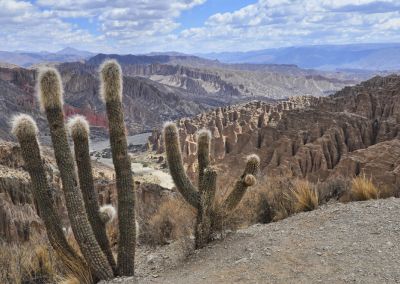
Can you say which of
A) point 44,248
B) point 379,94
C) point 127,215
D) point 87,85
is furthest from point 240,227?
point 87,85

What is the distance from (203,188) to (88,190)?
1979 mm

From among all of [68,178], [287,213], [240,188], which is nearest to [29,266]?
[68,178]

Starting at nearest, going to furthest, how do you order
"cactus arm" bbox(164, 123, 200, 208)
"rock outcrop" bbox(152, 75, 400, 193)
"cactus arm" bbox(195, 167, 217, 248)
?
1. "cactus arm" bbox(195, 167, 217, 248)
2. "cactus arm" bbox(164, 123, 200, 208)
3. "rock outcrop" bbox(152, 75, 400, 193)

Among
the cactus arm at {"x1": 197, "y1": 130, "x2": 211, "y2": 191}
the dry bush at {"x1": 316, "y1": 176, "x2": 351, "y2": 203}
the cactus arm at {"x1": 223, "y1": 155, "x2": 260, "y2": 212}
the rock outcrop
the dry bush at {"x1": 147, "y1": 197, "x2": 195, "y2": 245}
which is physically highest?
the cactus arm at {"x1": 197, "y1": 130, "x2": 211, "y2": 191}

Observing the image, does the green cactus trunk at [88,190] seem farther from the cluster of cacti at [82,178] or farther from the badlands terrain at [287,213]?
the badlands terrain at [287,213]

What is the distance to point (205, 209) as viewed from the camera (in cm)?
915

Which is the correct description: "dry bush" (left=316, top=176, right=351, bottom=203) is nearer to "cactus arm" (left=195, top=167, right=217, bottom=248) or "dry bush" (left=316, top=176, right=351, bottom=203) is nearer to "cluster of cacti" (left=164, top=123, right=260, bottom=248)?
"cluster of cacti" (left=164, top=123, right=260, bottom=248)

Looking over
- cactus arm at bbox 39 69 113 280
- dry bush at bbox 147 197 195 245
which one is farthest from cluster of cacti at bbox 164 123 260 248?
cactus arm at bbox 39 69 113 280

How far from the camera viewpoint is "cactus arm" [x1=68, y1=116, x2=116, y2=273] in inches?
332

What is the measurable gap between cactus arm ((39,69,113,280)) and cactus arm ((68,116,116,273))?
25 centimetres

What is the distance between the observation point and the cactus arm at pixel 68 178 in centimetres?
807

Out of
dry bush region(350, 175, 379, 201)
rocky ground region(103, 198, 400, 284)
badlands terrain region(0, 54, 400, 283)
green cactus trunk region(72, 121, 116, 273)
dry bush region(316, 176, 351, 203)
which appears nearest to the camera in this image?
rocky ground region(103, 198, 400, 284)

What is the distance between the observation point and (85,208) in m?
8.52

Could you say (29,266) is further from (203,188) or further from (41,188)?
(203,188)
